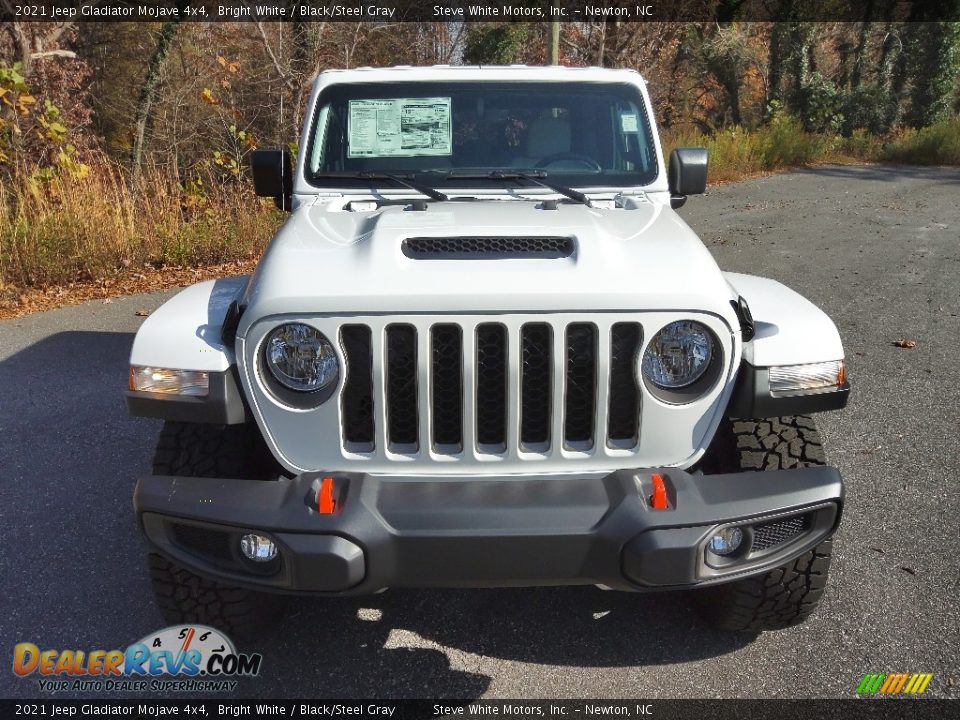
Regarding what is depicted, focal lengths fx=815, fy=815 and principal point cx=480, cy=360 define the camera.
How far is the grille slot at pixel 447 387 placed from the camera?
2182mm

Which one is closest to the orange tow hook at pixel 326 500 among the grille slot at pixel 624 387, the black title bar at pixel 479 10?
the grille slot at pixel 624 387

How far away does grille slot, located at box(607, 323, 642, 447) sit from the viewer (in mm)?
2197

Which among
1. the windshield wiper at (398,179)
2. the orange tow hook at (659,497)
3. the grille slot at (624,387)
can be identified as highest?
the windshield wiper at (398,179)

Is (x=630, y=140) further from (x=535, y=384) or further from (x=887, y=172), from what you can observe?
(x=887, y=172)

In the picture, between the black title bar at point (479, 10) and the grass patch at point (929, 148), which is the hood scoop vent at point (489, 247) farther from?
the grass patch at point (929, 148)

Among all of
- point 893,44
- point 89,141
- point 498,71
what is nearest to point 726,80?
point 893,44

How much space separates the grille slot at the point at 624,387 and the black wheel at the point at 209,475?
1.01 metres

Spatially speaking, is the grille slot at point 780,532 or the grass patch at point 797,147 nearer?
the grille slot at point 780,532

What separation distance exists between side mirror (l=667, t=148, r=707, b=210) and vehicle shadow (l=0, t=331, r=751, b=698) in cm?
173

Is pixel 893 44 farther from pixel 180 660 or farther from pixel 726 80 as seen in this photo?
pixel 180 660

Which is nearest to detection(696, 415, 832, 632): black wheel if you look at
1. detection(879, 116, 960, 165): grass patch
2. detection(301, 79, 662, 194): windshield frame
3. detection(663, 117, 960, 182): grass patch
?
detection(301, 79, 662, 194): windshield frame

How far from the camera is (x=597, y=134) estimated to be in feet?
11.7

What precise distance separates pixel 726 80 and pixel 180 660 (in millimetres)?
30307

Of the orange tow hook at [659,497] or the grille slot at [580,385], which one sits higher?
the grille slot at [580,385]
